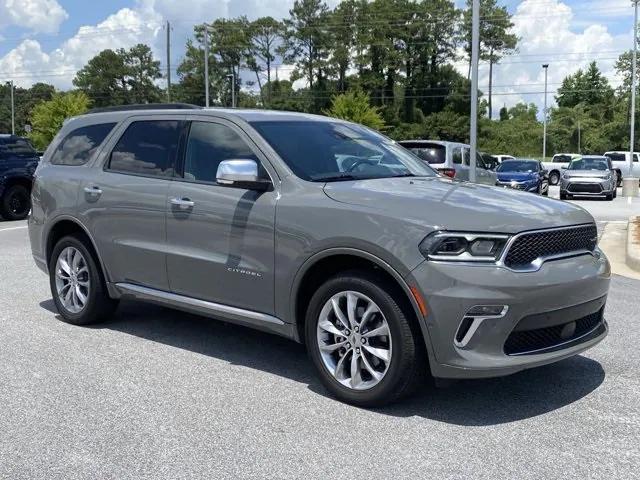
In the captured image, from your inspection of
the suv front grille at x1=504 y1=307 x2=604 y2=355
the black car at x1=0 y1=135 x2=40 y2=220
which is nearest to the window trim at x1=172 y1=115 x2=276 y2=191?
the suv front grille at x1=504 y1=307 x2=604 y2=355

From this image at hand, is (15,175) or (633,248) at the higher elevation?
(15,175)

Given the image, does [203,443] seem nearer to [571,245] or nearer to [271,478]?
[271,478]

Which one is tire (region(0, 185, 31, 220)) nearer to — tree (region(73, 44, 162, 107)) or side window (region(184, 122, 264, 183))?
side window (region(184, 122, 264, 183))

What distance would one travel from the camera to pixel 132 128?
6.03 meters

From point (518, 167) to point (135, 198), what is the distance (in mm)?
21302

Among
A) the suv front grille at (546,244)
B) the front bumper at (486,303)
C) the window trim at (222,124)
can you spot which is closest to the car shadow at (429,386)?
the front bumper at (486,303)

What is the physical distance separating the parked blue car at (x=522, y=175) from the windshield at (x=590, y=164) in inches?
52.0

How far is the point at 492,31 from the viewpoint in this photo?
76.4 metres

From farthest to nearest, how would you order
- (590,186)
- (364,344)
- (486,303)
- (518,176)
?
1. (590,186)
2. (518,176)
3. (364,344)
4. (486,303)

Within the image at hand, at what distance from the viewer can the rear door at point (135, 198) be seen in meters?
5.49

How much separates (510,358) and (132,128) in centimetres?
368

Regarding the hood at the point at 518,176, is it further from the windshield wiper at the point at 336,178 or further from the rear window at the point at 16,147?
the windshield wiper at the point at 336,178

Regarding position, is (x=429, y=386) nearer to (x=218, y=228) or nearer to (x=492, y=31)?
(x=218, y=228)

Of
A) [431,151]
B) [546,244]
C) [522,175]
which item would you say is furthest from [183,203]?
[522,175]
